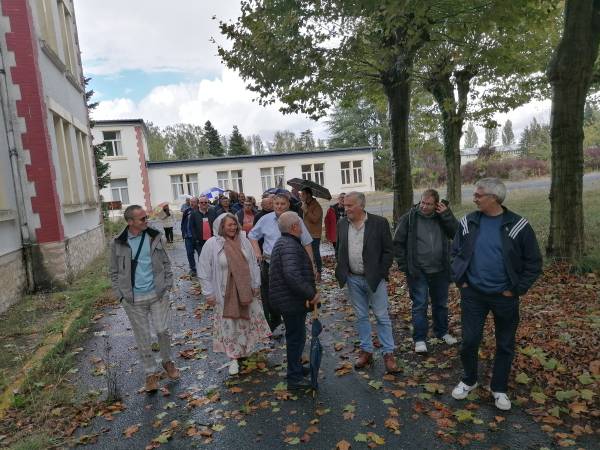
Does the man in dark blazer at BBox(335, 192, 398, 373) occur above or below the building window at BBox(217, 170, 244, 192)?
below

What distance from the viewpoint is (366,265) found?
4.61 meters

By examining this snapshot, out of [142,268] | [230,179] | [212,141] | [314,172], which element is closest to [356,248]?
[142,268]

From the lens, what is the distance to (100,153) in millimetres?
26359

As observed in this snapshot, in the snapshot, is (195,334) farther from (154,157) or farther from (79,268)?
(154,157)

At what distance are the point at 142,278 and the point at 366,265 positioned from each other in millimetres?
2367

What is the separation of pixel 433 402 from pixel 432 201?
6.90ft

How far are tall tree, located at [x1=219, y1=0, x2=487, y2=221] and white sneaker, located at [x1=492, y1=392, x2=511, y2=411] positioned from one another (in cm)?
636

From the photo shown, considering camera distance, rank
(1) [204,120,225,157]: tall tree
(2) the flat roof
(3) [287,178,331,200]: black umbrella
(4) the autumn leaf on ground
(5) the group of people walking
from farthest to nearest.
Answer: (1) [204,120,225,157]: tall tree, (2) the flat roof, (3) [287,178,331,200]: black umbrella, (4) the autumn leaf on ground, (5) the group of people walking

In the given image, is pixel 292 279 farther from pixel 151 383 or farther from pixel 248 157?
pixel 248 157

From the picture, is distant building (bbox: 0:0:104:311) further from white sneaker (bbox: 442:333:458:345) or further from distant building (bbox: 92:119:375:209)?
distant building (bbox: 92:119:375:209)

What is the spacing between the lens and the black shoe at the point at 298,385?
4.41 m

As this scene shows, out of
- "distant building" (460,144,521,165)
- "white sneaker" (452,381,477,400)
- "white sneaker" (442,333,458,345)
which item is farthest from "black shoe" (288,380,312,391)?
"distant building" (460,144,521,165)

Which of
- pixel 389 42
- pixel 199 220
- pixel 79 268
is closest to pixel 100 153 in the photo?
pixel 79 268

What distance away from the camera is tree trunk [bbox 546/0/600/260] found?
6.83 meters
